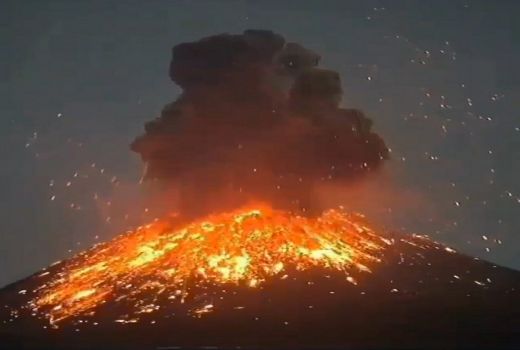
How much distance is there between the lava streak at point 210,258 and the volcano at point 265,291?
0.51 ft

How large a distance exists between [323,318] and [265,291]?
8644mm

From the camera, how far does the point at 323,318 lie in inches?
2625

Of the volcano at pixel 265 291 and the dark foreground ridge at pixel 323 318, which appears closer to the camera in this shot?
the dark foreground ridge at pixel 323 318

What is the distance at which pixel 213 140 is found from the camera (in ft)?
266

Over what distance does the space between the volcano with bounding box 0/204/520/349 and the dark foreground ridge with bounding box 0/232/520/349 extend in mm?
163

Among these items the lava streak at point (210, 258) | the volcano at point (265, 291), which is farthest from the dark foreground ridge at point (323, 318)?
the lava streak at point (210, 258)

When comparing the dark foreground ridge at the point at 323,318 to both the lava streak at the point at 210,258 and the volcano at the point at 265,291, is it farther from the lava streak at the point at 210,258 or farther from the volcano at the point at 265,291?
the lava streak at the point at 210,258

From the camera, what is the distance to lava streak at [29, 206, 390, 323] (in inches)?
3041

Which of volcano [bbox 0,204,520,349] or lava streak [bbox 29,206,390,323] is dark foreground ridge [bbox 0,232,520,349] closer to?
volcano [bbox 0,204,520,349]

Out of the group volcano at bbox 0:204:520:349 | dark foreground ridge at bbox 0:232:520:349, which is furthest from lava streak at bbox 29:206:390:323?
dark foreground ridge at bbox 0:232:520:349

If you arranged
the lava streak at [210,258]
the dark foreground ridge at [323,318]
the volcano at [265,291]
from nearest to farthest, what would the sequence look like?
the dark foreground ridge at [323,318] < the volcano at [265,291] < the lava streak at [210,258]

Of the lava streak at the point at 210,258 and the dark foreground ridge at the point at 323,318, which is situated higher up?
the lava streak at the point at 210,258

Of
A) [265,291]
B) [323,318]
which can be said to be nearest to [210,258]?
[265,291]

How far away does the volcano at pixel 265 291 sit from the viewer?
6284 centimetres
